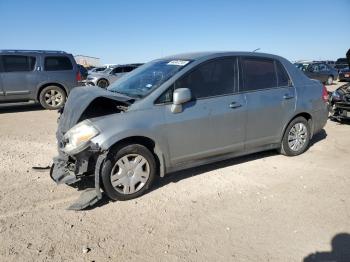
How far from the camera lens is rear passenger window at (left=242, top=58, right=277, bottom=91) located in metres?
5.50

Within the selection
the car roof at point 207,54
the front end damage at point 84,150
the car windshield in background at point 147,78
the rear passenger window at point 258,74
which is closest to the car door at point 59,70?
the car windshield in background at point 147,78

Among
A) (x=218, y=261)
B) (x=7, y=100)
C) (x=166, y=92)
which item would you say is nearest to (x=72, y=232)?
(x=218, y=261)

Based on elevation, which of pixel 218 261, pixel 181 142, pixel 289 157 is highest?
pixel 181 142

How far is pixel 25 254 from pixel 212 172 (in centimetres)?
292

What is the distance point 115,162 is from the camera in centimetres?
437

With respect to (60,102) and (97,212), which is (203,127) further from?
(60,102)

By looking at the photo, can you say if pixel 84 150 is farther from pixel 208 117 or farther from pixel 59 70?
pixel 59 70

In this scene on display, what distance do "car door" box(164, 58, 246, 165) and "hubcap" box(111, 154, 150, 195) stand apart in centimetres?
43

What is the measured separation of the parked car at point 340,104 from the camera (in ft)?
28.9

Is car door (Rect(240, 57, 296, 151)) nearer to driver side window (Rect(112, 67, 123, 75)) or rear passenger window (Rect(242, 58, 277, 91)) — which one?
rear passenger window (Rect(242, 58, 277, 91))

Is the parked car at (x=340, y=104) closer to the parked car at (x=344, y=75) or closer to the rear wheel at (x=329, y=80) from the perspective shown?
the rear wheel at (x=329, y=80)

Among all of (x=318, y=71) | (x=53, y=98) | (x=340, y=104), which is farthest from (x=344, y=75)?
(x=53, y=98)

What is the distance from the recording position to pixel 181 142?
190 inches

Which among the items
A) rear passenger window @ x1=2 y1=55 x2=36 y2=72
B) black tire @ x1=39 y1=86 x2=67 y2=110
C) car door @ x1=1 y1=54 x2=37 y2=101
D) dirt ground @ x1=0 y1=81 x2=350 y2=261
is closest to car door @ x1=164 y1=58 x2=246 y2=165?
dirt ground @ x1=0 y1=81 x2=350 y2=261
